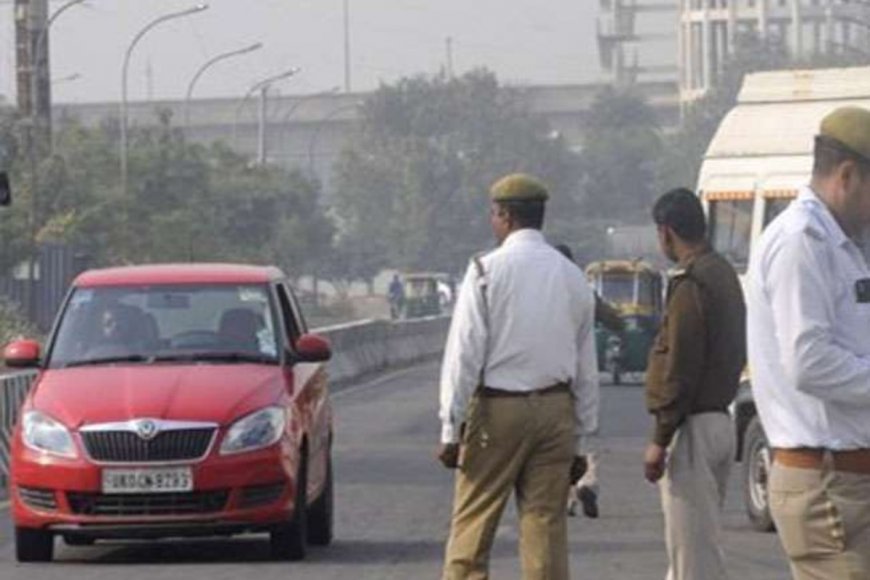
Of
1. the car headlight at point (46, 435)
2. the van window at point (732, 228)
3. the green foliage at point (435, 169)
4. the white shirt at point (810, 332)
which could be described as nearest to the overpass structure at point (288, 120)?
the green foliage at point (435, 169)

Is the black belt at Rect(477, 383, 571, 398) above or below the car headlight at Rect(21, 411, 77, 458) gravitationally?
above

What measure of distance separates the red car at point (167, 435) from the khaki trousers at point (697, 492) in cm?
516

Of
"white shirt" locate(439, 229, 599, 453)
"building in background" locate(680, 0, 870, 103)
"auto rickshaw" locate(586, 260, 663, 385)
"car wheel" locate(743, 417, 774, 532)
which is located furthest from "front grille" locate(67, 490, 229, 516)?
"building in background" locate(680, 0, 870, 103)

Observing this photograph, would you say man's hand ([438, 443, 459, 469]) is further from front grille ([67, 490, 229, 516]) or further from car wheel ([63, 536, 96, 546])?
car wheel ([63, 536, 96, 546])

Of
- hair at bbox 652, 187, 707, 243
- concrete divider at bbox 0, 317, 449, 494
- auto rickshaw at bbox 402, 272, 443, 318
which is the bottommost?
auto rickshaw at bbox 402, 272, 443, 318

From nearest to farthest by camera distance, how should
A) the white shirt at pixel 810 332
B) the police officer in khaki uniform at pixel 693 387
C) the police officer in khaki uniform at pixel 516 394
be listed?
the white shirt at pixel 810 332
the police officer in khaki uniform at pixel 516 394
the police officer in khaki uniform at pixel 693 387

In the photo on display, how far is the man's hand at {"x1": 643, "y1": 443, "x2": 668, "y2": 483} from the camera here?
11.7 metres

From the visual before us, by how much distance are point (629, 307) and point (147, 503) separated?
104 ft

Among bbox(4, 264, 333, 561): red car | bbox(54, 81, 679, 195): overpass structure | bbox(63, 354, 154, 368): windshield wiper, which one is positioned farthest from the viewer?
bbox(54, 81, 679, 195): overpass structure

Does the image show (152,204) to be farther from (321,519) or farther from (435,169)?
(435,169)

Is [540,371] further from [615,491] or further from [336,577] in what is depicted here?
[615,491]

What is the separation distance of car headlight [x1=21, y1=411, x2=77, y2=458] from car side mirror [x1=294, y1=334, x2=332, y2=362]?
4.91ft

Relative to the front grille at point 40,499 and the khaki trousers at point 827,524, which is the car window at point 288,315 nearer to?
the front grille at point 40,499

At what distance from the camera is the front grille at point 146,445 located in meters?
16.8
